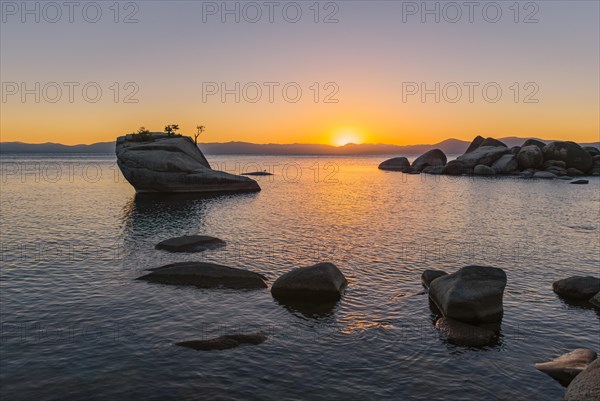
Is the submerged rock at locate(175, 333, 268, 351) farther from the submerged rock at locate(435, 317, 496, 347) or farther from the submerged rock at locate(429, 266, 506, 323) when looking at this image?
the submerged rock at locate(429, 266, 506, 323)

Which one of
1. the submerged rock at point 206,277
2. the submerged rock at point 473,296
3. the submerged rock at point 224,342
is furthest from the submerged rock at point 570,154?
the submerged rock at point 224,342

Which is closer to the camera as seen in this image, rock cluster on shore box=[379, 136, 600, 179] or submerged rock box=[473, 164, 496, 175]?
rock cluster on shore box=[379, 136, 600, 179]

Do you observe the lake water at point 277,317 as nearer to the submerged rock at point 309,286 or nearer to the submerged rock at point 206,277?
the submerged rock at point 309,286

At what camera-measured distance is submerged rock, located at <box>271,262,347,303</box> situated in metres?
21.0

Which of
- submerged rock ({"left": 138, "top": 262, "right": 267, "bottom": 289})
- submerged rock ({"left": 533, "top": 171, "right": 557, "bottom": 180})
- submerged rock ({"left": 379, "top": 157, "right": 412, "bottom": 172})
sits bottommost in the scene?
submerged rock ({"left": 138, "top": 262, "right": 267, "bottom": 289})

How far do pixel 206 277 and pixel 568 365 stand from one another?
15741 millimetres

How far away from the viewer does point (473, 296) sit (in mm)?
18312

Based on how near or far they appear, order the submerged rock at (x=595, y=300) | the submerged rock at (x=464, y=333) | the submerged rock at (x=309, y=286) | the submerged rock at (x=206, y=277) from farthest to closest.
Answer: the submerged rock at (x=206, y=277) → the submerged rock at (x=309, y=286) → the submerged rock at (x=595, y=300) → the submerged rock at (x=464, y=333)

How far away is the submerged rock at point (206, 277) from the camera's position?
22672mm

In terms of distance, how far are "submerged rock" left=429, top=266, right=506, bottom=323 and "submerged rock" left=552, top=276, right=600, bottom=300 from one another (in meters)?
4.55

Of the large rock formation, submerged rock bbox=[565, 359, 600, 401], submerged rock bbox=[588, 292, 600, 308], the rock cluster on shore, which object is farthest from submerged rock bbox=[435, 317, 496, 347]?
the rock cluster on shore

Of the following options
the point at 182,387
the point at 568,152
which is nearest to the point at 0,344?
the point at 182,387

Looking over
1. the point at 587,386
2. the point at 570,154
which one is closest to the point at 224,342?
the point at 587,386

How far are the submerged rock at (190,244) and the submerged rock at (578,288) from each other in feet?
67.6
